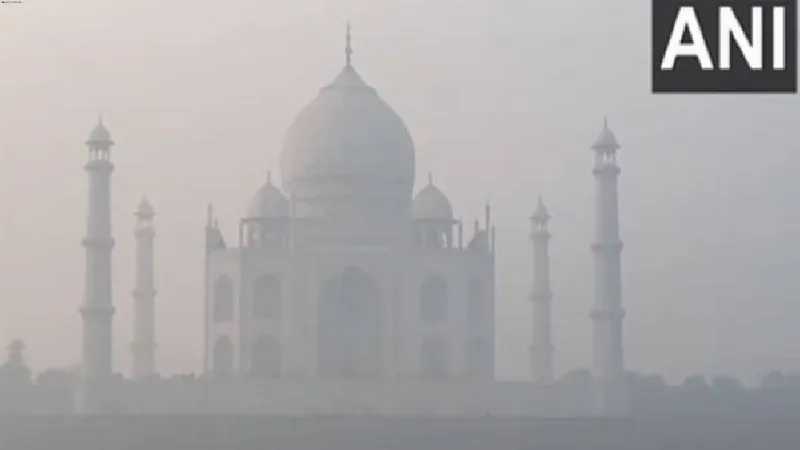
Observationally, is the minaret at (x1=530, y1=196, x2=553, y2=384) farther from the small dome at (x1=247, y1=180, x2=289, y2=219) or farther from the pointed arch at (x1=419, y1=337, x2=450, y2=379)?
the small dome at (x1=247, y1=180, x2=289, y2=219)

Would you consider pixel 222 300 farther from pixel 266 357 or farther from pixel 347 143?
pixel 347 143

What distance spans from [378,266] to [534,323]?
222 cm

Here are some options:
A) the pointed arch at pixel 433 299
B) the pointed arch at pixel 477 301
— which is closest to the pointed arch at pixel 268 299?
the pointed arch at pixel 433 299

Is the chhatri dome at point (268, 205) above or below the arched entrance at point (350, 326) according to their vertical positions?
above

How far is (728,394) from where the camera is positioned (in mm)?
24969

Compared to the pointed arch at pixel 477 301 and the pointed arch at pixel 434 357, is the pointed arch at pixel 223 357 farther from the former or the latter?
the pointed arch at pixel 477 301

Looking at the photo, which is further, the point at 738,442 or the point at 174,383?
the point at 174,383

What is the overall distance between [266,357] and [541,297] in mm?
3586

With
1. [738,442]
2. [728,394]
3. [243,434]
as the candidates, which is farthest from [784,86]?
[728,394]

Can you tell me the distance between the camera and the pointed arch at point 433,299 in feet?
85.8

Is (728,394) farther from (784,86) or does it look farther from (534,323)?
(784,86)

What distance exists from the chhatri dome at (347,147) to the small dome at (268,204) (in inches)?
11.4

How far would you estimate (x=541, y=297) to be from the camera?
1048 inches

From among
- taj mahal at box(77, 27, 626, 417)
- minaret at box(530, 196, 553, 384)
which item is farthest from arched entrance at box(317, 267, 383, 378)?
minaret at box(530, 196, 553, 384)
